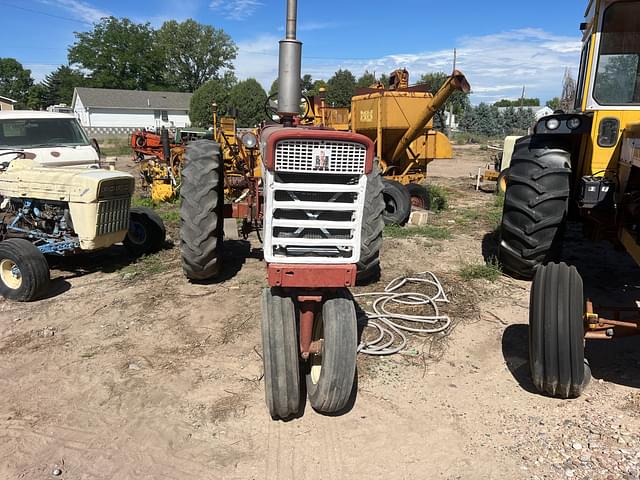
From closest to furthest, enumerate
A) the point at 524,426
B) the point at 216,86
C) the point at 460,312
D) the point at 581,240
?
1. the point at 524,426
2. the point at 460,312
3. the point at 581,240
4. the point at 216,86

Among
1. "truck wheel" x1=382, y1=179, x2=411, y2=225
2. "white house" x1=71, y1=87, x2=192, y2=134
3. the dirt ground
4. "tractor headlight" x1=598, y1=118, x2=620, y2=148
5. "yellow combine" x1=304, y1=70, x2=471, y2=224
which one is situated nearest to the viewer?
the dirt ground

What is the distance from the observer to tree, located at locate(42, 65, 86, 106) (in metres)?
64.8

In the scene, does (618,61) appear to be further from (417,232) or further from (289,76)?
(417,232)

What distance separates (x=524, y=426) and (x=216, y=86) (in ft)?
149

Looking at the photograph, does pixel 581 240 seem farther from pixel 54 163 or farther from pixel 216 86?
pixel 216 86

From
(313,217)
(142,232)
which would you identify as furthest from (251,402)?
(142,232)

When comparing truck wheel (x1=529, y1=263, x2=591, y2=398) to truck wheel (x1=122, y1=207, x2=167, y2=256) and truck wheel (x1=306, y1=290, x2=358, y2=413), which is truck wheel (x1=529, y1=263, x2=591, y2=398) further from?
truck wheel (x1=122, y1=207, x2=167, y2=256)

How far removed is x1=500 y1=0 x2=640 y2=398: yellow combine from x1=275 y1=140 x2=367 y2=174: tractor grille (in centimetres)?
153

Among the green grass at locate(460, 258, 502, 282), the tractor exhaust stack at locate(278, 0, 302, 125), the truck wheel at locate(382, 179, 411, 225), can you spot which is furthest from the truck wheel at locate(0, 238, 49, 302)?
the truck wheel at locate(382, 179, 411, 225)

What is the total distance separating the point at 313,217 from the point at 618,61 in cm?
335

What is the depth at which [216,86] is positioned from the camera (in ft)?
147

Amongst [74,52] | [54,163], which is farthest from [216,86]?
[54,163]

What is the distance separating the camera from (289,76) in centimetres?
444

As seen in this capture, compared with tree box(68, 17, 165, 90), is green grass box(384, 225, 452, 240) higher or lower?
lower
